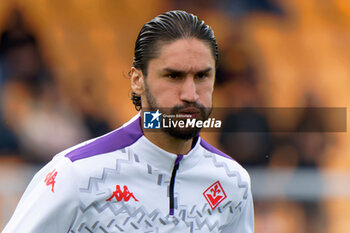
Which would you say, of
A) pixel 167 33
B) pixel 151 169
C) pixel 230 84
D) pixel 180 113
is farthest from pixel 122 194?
pixel 230 84

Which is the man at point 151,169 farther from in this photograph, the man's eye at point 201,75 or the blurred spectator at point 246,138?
the blurred spectator at point 246,138

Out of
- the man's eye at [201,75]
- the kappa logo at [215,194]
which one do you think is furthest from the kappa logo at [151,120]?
the kappa logo at [215,194]

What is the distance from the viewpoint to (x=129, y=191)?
2.72 m

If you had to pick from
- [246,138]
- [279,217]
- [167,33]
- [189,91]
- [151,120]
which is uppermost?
[167,33]

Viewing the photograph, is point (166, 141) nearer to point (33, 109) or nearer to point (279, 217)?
point (279, 217)

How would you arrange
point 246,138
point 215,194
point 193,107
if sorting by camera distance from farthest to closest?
point 246,138
point 215,194
point 193,107

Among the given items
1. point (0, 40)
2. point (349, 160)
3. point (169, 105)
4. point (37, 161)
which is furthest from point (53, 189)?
point (349, 160)

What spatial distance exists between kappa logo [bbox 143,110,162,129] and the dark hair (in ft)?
0.61

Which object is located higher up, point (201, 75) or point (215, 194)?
point (201, 75)

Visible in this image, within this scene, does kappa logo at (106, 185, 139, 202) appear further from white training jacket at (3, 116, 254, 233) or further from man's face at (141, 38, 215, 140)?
man's face at (141, 38, 215, 140)

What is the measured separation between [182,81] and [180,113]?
0.14 m

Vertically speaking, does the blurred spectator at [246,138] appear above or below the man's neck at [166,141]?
below

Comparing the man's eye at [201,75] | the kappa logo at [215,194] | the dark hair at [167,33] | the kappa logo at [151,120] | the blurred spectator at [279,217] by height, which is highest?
the dark hair at [167,33]

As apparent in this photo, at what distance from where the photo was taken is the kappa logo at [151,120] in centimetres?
267
